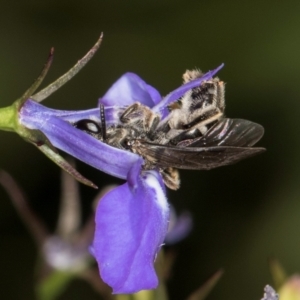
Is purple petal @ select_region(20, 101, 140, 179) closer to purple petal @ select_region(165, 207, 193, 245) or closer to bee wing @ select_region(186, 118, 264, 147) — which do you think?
bee wing @ select_region(186, 118, 264, 147)

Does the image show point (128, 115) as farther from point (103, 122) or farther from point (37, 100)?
point (37, 100)

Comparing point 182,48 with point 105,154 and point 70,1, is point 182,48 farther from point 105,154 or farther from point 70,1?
point 105,154

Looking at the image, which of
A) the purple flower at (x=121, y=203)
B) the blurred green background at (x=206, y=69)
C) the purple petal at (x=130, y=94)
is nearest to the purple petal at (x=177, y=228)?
the blurred green background at (x=206, y=69)

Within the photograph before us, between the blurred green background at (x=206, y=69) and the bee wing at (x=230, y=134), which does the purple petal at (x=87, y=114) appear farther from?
the blurred green background at (x=206, y=69)

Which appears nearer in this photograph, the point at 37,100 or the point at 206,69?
the point at 37,100

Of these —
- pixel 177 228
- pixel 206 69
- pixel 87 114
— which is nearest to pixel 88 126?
pixel 87 114

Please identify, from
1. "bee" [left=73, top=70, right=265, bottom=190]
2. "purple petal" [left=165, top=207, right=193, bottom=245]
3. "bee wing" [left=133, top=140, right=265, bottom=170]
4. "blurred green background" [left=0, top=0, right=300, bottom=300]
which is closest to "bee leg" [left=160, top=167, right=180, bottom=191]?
"bee" [left=73, top=70, right=265, bottom=190]
